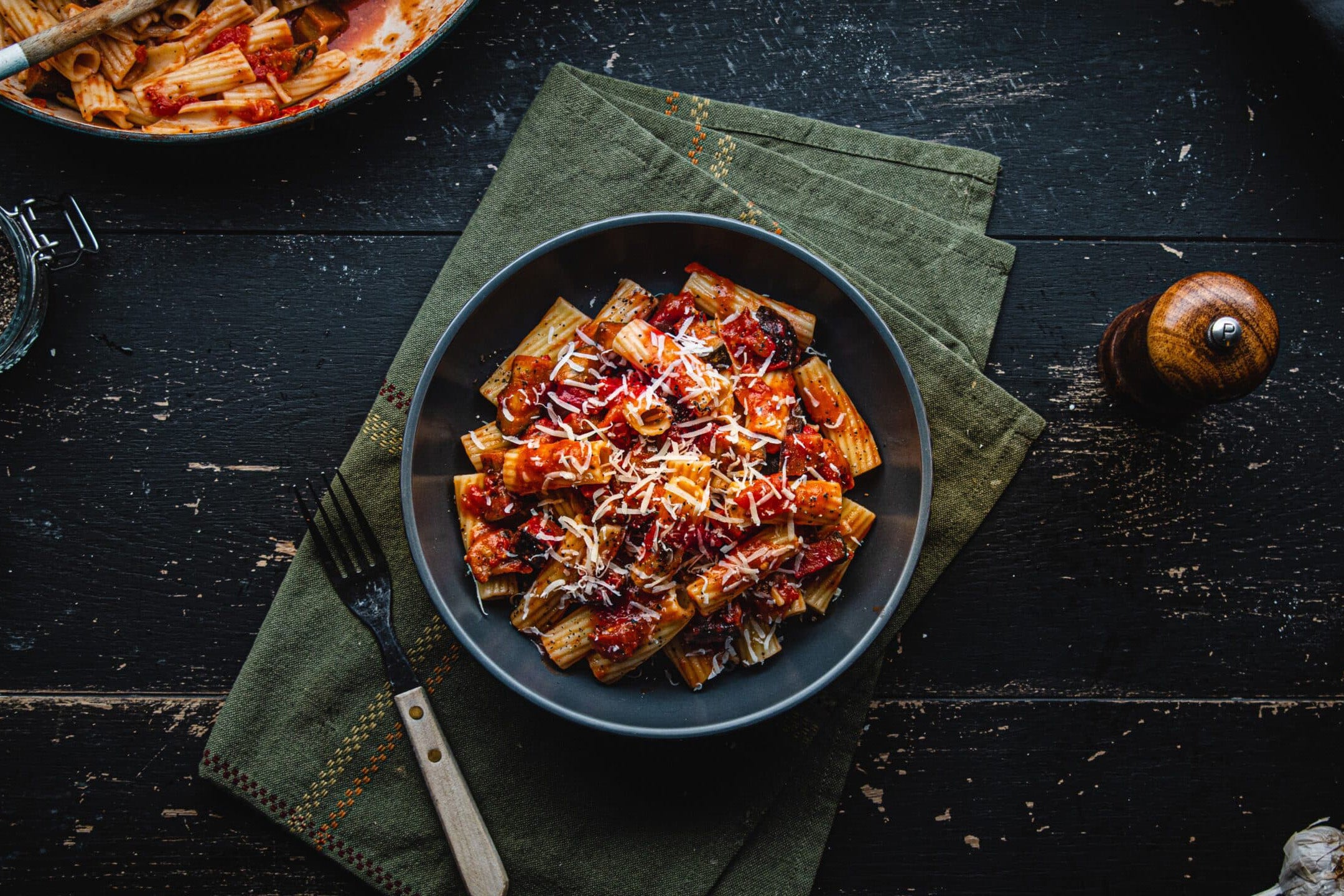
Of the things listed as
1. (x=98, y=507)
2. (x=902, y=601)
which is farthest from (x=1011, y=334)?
(x=98, y=507)

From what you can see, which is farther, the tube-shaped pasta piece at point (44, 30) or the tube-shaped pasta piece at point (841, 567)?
the tube-shaped pasta piece at point (44, 30)

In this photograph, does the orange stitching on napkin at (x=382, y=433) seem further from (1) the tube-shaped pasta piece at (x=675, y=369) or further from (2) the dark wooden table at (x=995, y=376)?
(1) the tube-shaped pasta piece at (x=675, y=369)

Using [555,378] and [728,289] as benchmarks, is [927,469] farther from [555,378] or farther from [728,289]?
[555,378]

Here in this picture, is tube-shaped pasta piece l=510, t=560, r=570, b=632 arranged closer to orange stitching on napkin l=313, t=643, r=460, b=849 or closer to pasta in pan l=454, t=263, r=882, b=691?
pasta in pan l=454, t=263, r=882, b=691

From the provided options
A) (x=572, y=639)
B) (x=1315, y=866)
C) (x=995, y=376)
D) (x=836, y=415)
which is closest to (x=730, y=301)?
(x=836, y=415)

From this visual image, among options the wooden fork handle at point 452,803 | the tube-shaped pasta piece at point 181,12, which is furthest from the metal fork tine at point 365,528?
the tube-shaped pasta piece at point 181,12

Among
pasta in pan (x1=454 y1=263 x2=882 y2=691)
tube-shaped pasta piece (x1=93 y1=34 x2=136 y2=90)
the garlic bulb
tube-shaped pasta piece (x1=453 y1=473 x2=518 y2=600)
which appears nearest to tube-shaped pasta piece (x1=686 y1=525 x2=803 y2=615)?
pasta in pan (x1=454 y1=263 x2=882 y2=691)

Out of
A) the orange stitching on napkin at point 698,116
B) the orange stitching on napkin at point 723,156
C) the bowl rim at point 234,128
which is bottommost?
the orange stitching on napkin at point 723,156
